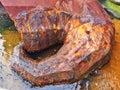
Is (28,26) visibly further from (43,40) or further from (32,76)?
(32,76)

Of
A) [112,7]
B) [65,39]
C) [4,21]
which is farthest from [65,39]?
[112,7]

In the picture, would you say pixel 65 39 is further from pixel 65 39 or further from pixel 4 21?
pixel 4 21

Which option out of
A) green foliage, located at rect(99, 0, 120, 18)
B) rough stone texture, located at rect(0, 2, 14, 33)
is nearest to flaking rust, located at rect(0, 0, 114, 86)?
rough stone texture, located at rect(0, 2, 14, 33)

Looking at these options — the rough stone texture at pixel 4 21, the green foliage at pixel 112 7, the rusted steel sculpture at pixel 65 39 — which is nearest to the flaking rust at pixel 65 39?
the rusted steel sculpture at pixel 65 39

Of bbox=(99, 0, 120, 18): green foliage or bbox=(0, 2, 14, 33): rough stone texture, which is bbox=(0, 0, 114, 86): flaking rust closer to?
bbox=(0, 2, 14, 33): rough stone texture

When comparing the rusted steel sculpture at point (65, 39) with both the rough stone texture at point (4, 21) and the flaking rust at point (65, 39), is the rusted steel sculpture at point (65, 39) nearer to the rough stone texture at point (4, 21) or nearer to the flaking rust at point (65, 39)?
the flaking rust at point (65, 39)

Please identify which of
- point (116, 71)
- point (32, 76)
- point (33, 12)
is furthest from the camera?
point (33, 12)

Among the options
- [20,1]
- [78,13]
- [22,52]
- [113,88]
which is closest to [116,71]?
[113,88]

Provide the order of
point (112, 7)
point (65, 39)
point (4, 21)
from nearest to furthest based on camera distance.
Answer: point (65, 39), point (4, 21), point (112, 7)
